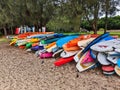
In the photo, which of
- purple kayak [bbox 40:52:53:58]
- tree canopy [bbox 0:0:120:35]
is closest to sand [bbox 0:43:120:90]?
purple kayak [bbox 40:52:53:58]

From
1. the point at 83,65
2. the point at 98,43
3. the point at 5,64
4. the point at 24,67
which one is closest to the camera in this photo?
the point at 83,65

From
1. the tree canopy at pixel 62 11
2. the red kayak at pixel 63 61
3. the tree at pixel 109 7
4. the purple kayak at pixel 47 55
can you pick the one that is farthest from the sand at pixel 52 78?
the tree at pixel 109 7

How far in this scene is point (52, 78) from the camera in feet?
18.1

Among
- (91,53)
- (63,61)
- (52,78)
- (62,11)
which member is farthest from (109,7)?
(52,78)

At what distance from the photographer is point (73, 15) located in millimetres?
12055

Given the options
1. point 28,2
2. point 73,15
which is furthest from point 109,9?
point 28,2

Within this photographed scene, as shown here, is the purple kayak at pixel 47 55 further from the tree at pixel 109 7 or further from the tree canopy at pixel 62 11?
the tree at pixel 109 7

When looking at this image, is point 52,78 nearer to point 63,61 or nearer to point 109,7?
point 63,61

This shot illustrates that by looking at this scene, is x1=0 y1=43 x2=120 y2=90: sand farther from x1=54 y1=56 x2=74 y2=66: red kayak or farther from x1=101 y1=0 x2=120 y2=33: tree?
x1=101 y1=0 x2=120 y2=33: tree

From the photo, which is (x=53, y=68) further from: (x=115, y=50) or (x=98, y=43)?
(x=115, y=50)

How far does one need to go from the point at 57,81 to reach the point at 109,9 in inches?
302

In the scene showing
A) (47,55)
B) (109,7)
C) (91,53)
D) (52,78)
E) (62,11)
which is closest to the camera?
(52,78)

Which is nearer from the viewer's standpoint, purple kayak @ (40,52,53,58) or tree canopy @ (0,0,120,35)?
purple kayak @ (40,52,53,58)

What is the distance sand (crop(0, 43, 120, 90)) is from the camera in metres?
4.87
